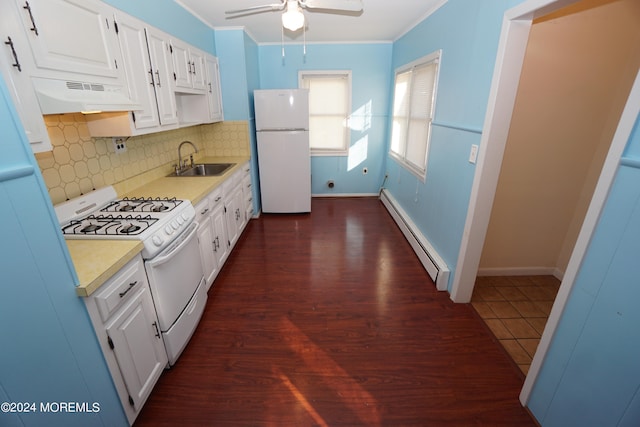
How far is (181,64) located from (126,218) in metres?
1.73

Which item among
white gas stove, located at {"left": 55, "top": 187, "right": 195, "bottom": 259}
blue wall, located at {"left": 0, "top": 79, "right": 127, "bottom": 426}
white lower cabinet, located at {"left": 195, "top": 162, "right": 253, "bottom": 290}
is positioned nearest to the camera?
blue wall, located at {"left": 0, "top": 79, "right": 127, "bottom": 426}

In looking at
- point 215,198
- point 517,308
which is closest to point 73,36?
point 215,198

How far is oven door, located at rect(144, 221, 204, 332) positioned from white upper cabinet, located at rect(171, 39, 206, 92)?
61.8 inches

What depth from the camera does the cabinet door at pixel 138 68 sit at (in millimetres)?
1901

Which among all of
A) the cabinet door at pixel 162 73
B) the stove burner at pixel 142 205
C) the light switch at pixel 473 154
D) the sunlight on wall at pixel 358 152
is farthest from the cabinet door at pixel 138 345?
the sunlight on wall at pixel 358 152

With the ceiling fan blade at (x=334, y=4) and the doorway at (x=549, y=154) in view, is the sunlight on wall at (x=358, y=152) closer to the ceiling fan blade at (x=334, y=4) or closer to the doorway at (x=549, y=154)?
the doorway at (x=549, y=154)

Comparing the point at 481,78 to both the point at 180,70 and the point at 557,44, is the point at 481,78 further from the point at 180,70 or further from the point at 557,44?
the point at 180,70

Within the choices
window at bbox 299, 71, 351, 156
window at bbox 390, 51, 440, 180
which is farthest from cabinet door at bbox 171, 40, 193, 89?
window at bbox 390, 51, 440, 180

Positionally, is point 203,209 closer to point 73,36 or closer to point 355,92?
point 73,36

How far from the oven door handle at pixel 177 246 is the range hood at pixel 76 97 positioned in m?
0.83

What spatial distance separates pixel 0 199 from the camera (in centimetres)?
87

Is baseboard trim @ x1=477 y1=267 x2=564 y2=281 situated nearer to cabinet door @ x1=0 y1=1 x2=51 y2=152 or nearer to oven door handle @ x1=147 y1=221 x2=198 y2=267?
oven door handle @ x1=147 y1=221 x2=198 y2=267

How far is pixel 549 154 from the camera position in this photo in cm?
239

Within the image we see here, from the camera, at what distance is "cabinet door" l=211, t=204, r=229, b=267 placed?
2717 millimetres
